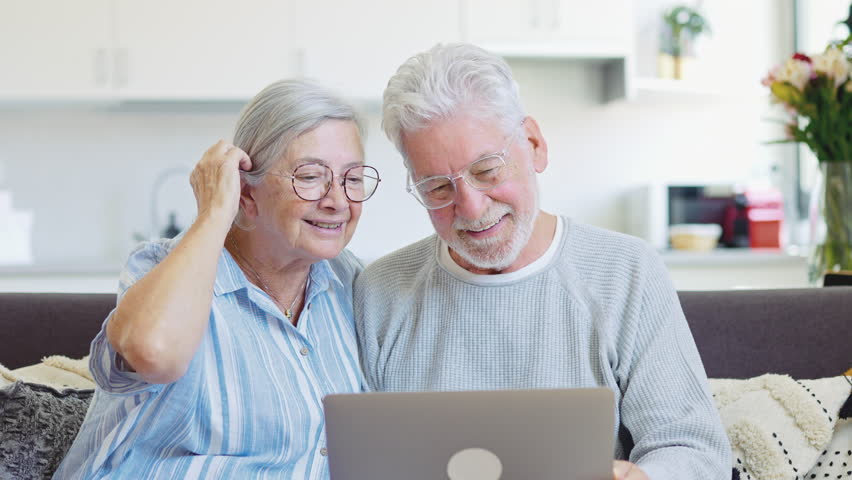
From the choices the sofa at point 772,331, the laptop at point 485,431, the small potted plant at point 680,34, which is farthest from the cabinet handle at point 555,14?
the laptop at point 485,431

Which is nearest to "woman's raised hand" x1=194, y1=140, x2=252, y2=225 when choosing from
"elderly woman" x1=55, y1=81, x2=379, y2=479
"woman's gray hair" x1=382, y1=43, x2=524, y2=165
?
"elderly woman" x1=55, y1=81, x2=379, y2=479

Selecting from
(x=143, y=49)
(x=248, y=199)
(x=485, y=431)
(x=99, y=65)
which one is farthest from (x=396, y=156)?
(x=485, y=431)

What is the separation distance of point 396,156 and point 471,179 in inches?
114

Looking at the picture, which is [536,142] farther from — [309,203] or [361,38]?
[361,38]

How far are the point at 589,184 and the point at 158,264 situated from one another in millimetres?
3484

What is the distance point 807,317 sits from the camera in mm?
1890

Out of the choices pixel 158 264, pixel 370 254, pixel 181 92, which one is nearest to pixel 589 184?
pixel 370 254

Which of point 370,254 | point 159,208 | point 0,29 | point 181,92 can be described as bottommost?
point 370,254

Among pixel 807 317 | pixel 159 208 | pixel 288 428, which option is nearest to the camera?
pixel 288 428

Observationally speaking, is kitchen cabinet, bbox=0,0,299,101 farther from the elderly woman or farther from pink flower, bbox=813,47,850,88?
the elderly woman

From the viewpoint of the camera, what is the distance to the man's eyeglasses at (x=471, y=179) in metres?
1.51

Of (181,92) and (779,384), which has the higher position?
(181,92)

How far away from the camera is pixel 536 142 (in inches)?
63.8

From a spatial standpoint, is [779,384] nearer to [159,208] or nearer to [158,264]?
[158,264]
